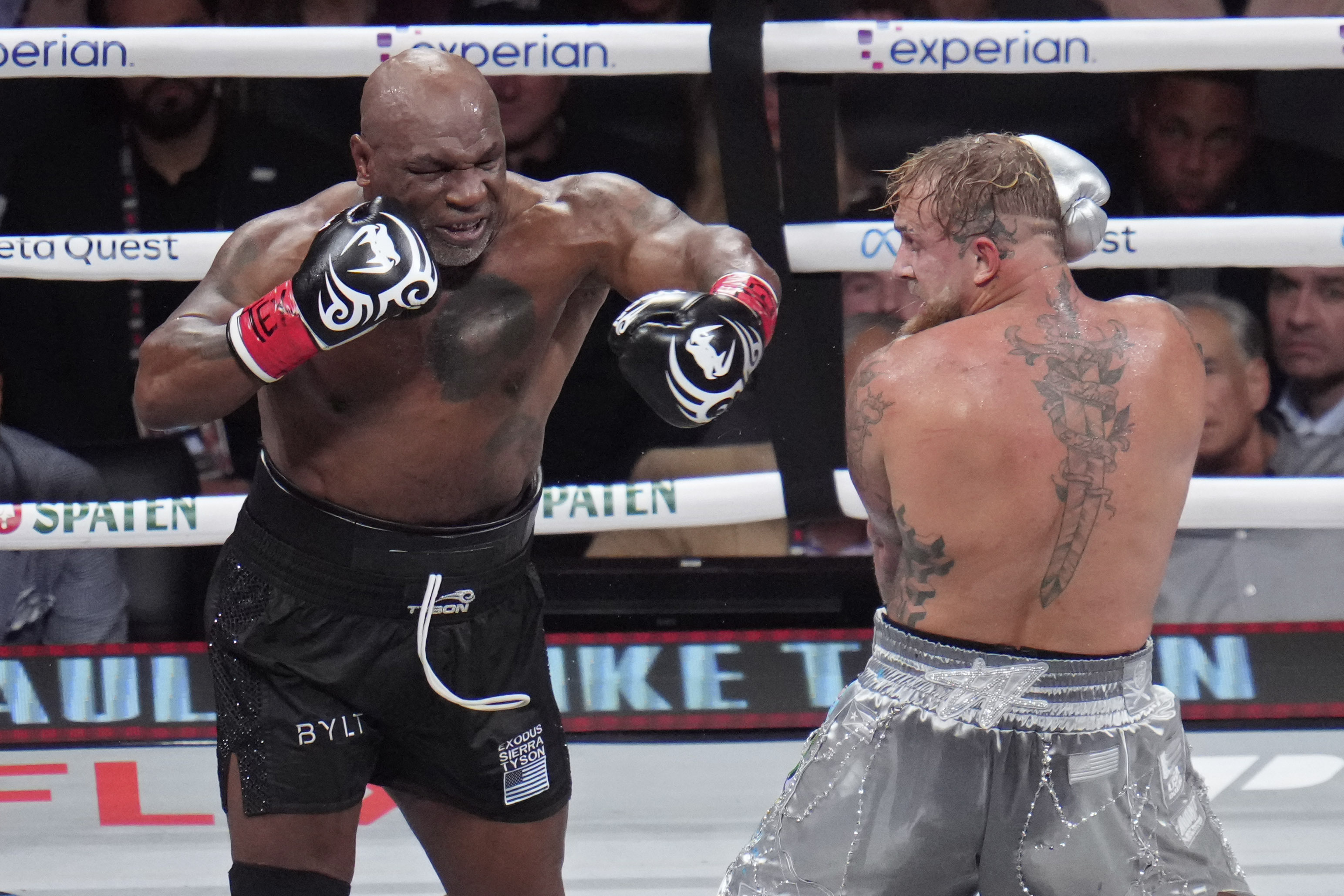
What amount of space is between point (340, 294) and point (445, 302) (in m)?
0.26

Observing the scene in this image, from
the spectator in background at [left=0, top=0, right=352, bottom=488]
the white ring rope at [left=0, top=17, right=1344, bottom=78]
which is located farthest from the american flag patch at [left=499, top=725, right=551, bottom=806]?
the spectator in background at [left=0, top=0, right=352, bottom=488]

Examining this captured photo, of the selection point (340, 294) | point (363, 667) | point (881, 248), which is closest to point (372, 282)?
point (340, 294)

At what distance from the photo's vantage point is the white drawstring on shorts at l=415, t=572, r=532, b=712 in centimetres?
185

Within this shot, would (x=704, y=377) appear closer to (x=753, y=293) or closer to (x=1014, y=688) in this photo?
(x=753, y=293)

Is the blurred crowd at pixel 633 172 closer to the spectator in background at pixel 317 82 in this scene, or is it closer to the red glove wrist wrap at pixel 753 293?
the spectator in background at pixel 317 82

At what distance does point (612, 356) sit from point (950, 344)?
1576 millimetres

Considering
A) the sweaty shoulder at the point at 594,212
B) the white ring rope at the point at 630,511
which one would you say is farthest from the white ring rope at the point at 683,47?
the white ring rope at the point at 630,511

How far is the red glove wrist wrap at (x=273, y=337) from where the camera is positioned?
5.43 feet

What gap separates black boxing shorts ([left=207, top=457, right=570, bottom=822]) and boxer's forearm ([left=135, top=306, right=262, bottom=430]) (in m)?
0.18

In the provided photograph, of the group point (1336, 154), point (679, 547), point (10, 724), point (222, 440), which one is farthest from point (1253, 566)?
point (10, 724)

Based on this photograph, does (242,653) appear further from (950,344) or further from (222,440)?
(222,440)

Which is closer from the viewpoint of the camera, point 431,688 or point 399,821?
point 431,688

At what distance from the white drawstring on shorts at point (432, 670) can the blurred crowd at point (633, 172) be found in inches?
48.7

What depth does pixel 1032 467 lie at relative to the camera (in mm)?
1520
